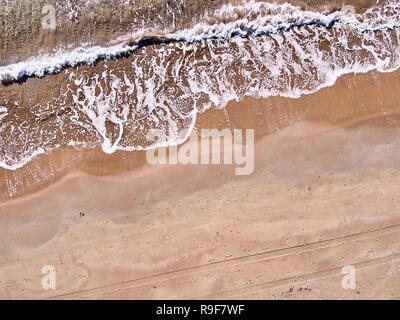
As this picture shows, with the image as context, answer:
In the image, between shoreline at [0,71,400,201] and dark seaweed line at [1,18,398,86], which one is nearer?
shoreline at [0,71,400,201]

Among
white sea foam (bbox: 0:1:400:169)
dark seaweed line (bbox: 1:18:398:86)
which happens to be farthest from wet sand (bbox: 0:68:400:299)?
dark seaweed line (bbox: 1:18:398:86)

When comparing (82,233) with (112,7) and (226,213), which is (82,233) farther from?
(112,7)

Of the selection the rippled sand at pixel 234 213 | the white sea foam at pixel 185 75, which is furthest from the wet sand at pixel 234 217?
the white sea foam at pixel 185 75

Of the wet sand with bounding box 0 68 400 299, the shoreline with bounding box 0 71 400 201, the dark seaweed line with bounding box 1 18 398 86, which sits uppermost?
the dark seaweed line with bounding box 1 18 398 86

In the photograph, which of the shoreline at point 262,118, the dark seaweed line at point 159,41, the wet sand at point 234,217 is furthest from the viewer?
the dark seaweed line at point 159,41

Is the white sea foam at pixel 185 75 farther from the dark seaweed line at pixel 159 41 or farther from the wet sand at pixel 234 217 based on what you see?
the wet sand at pixel 234 217

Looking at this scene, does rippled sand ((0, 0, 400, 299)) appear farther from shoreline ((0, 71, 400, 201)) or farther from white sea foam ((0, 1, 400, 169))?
white sea foam ((0, 1, 400, 169))
